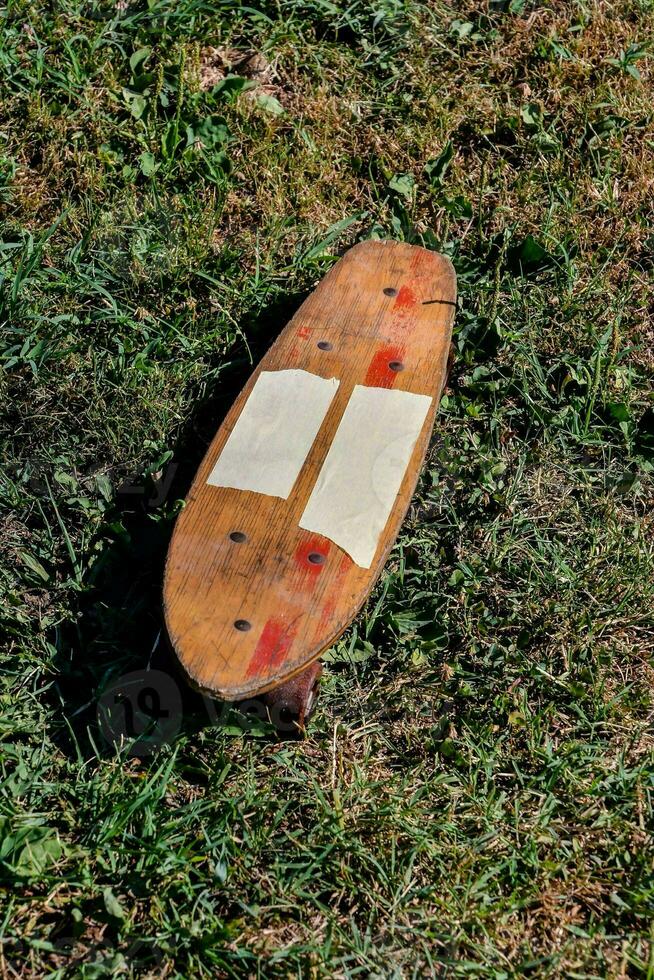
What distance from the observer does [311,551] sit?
2.70m

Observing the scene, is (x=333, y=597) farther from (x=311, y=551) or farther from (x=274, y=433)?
(x=274, y=433)

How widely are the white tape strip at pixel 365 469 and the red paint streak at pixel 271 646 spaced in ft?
0.90

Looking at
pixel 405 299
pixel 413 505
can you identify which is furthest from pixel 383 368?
pixel 413 505

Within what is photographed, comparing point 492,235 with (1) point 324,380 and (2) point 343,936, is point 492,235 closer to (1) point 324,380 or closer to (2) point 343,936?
(1) point 324,380

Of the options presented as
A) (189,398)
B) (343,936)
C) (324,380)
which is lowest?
(343,936)

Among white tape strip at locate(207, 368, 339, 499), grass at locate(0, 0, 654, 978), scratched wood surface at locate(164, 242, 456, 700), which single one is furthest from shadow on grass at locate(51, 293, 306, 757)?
white tape strip at locate(207, 368, 339, 499)

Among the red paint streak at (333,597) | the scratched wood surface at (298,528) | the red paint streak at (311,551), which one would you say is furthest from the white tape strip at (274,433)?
the red paint streak at (333,597)

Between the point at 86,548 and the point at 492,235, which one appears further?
the point at 492,235

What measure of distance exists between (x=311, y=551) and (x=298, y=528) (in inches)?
3.1

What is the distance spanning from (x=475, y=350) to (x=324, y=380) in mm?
664

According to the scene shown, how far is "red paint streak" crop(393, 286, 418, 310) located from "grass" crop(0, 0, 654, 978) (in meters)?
0.27

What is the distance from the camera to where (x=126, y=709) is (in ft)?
9.16

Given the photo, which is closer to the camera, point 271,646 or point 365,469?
point 271,646

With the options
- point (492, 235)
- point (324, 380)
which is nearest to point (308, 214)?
point (492, 235)
